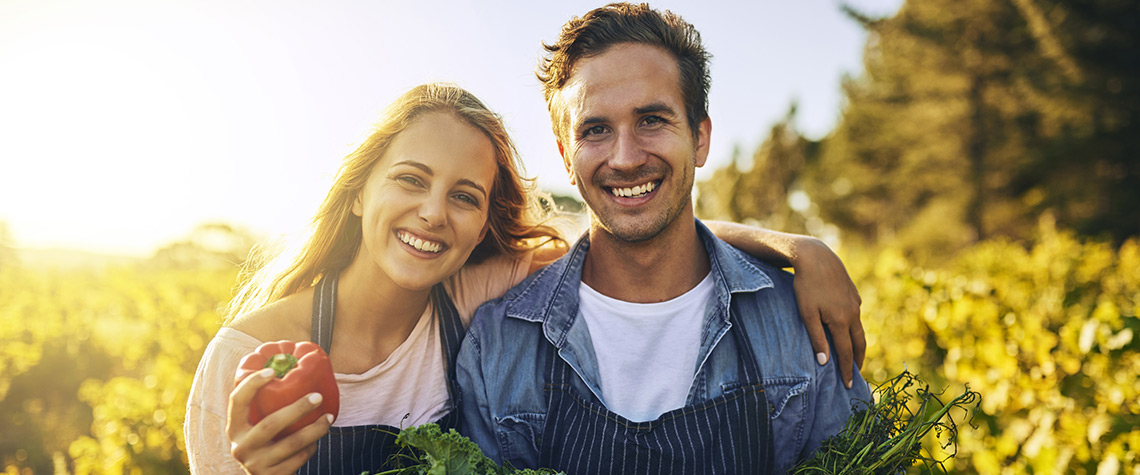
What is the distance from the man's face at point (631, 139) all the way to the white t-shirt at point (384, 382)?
58cm

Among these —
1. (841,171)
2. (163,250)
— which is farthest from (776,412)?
(841,171)

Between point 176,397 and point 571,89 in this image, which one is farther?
point 176,397

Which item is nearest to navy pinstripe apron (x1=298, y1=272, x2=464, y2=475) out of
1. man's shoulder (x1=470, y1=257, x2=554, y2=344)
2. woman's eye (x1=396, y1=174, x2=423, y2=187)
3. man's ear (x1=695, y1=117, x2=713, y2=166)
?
man's shoulder (x1=470, y1=257, x2=554, y2=344)

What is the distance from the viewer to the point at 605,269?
2443 millimetres

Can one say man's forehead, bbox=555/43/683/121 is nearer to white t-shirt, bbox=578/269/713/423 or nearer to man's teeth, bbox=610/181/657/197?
man's teeth, bbox=610/181/657/197

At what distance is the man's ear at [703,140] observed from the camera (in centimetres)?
243

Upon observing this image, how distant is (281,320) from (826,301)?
1.79m

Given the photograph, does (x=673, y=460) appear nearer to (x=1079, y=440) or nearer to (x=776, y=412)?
(x=776, y=412)

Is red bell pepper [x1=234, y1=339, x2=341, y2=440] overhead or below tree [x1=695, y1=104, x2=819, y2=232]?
below

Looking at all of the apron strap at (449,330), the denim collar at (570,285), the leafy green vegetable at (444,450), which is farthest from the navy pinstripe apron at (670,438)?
the leafy green vegetable at (444,450)

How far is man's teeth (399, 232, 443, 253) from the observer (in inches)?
80.7

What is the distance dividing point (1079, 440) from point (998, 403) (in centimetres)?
72

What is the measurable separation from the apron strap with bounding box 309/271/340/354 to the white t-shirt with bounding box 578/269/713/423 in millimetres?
877

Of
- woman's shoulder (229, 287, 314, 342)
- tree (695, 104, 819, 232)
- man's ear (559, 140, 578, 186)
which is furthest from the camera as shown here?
tree (695, 104, 819, 232)
